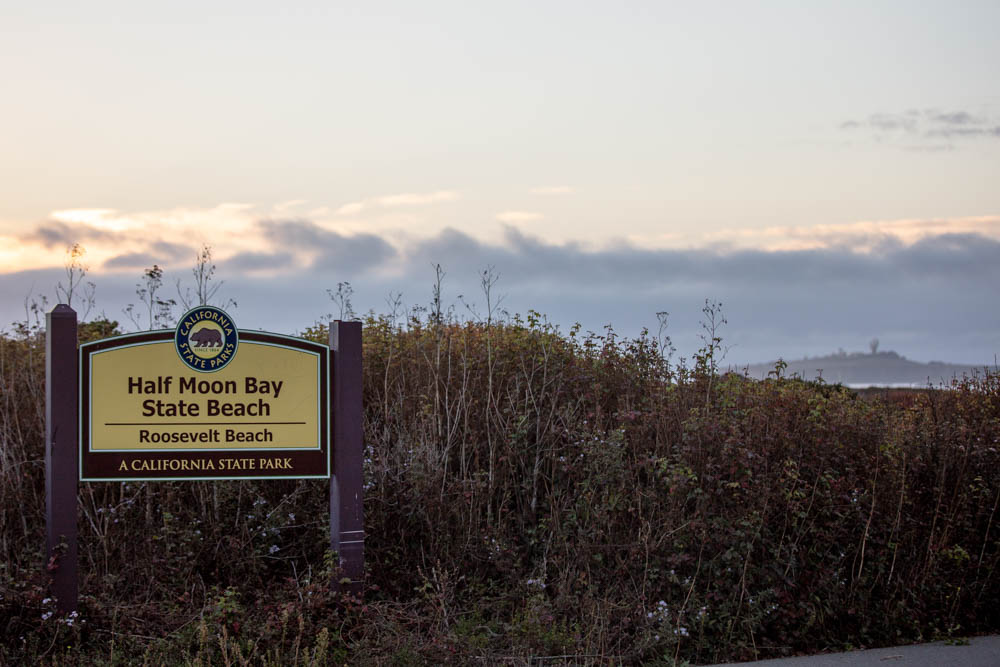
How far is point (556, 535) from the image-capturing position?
26.2 feet

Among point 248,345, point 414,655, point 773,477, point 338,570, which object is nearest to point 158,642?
point 338,570

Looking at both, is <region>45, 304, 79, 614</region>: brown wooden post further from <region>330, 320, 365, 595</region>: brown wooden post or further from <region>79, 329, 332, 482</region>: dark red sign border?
<region>330, 320, 365, 595</region>: brown wooden post

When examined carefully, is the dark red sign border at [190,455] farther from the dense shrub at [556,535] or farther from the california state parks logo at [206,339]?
the dense shrub at [556,535]

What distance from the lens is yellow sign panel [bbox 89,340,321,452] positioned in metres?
7.18

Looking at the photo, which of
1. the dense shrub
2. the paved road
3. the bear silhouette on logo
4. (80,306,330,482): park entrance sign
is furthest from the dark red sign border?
the paved road

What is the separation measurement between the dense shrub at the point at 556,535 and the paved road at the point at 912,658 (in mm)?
282

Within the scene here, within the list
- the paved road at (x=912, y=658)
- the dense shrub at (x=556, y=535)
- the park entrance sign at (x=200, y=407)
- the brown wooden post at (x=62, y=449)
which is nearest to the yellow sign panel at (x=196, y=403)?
the park entrance sign at (x=200, y=407)

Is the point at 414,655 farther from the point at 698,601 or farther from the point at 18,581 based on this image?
the point at 18,581

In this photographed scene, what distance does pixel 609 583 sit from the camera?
7.54 m

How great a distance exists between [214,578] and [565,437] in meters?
3.42

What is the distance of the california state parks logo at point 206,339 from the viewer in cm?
725

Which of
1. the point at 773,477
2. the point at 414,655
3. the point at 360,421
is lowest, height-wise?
the point at 414,655

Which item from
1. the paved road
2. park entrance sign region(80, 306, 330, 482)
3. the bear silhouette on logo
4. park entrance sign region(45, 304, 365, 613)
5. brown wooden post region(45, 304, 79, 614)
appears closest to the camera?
the paved road

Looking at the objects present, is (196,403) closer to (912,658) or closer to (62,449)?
(62,449)
